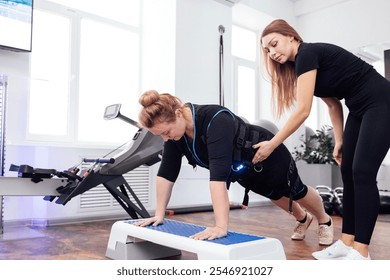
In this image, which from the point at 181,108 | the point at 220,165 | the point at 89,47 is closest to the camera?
the point at 220,165

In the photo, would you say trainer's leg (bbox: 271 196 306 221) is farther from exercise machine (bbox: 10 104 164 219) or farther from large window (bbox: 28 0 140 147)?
large window (bbox: 28 0 140 147)

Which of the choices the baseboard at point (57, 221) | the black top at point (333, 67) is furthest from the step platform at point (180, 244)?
the baseboard at point (57, 221)

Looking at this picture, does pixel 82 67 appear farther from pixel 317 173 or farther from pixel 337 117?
pixel 317 173

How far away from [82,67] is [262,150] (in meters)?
2.57

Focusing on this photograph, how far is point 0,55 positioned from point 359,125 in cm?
272

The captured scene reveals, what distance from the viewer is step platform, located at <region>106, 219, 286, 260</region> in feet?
4.62

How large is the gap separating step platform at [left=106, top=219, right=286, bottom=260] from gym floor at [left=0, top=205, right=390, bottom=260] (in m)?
0.18

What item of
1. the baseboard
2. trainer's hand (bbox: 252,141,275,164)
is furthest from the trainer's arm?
the baseboard

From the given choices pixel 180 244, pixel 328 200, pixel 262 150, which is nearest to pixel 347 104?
pixel 262 150

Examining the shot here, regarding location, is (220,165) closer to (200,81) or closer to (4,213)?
(4,213)

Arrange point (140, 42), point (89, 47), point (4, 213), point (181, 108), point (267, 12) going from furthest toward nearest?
point (267, 12) < point (140, 42) < point (89, 47) < point (4, 213) < point (181, 108)

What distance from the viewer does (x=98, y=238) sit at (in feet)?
8.38

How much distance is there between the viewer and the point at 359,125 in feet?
5.88

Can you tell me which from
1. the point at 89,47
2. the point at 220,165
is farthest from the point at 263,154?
the point at 89,47
